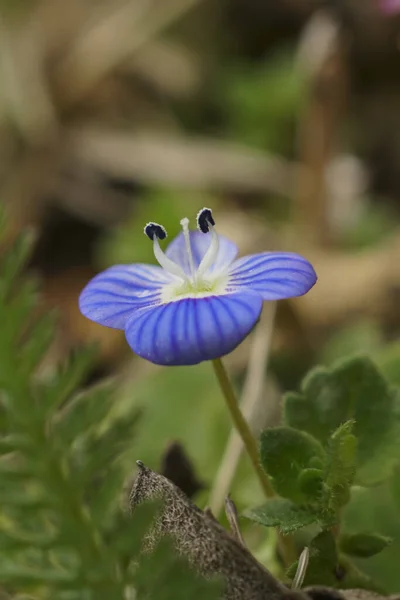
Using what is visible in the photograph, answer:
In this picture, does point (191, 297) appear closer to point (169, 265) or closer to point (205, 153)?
point (169, 265)

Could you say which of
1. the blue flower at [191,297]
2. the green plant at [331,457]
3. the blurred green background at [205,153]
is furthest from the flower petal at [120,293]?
the blurred green background at [205,153]

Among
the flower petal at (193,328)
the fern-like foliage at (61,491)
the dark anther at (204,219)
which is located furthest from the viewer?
the dark anther at (204,219)

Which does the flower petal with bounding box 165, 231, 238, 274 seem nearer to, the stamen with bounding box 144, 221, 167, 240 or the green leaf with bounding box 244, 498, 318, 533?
the stamen with bounding box 144, 221, 167, 240

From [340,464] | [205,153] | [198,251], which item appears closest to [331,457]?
[340,464]

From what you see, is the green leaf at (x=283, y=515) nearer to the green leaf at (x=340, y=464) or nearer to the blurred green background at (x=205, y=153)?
the green leaf at (x=340, y=464)

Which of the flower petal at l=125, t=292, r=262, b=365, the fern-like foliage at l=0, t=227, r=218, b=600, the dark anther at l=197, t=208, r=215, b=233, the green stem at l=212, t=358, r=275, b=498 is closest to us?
the fern-like foliage at l=0, t=227, r=218, b=600

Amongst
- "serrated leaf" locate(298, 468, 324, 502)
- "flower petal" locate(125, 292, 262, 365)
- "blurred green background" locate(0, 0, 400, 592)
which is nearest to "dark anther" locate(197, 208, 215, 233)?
"flower petal" locate(125, 292, 262, 365)
